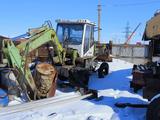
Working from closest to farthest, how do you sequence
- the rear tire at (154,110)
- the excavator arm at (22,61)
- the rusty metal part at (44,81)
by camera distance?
the rear tire at (154,110), the excavator arm at (22,61), the rusty metal part at (44,81)

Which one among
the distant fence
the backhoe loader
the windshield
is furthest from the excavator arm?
the distant fence

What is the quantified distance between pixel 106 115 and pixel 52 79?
123 inches

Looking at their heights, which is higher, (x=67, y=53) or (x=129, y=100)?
(x=67, y=53)

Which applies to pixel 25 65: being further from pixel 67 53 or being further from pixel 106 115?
pixel 67 53

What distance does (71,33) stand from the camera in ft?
61.6

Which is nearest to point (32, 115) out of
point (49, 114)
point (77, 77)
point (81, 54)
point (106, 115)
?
point (49, 114)

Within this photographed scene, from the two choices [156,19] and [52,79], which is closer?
[156,19]

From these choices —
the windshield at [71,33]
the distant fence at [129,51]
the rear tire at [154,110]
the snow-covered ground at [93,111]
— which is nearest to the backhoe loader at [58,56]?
the windshield at [71,33]

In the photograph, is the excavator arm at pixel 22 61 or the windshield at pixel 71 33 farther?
the windshield at pixel 71 33

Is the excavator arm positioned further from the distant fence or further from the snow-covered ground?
Answer: the distant fence

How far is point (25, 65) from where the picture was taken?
12531mm

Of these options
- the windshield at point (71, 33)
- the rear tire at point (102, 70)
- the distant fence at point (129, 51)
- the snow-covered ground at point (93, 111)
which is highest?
the windshield at point (71, 33)

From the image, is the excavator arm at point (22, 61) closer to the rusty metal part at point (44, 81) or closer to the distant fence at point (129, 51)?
the rusty metal part at point (44, 81)

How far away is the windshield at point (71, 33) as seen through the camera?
61.3 feet
